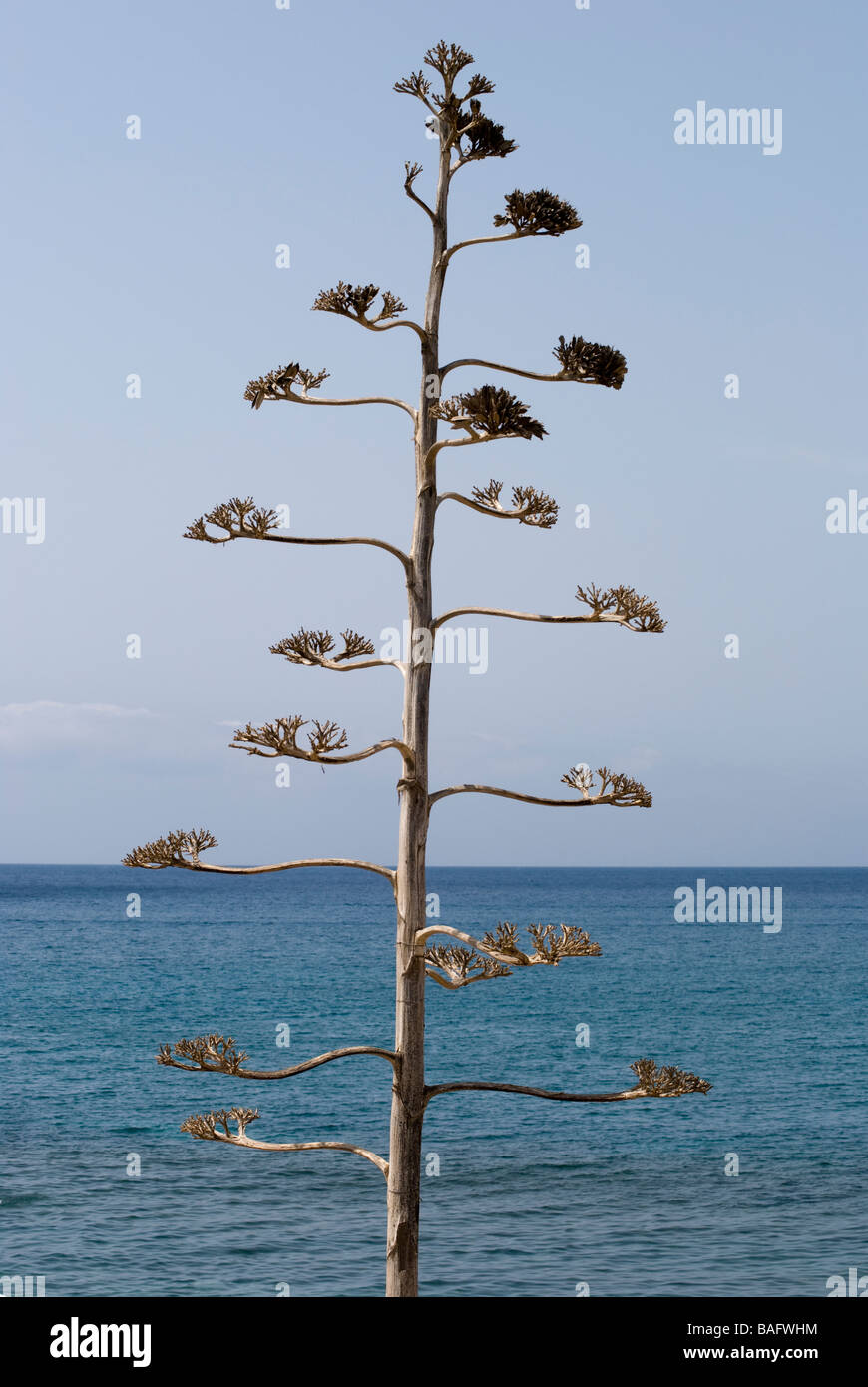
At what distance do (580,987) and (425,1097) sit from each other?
221 ft

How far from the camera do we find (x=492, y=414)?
8.91m

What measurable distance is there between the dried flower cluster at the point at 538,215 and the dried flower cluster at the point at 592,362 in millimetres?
888

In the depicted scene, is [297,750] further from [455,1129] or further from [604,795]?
[455,1129]

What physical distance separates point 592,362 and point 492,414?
0.89 meters

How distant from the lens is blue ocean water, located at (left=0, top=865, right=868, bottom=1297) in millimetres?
29141

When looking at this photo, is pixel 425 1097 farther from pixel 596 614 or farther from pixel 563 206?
pixel 563 206

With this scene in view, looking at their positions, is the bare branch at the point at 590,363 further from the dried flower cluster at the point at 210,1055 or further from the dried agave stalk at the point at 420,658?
the dried flower cluster at the point at 210,1055

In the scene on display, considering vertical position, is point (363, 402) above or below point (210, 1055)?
above

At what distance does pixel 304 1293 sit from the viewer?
1045 inches

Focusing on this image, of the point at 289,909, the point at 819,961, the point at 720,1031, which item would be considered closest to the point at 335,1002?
the point at 720,1031

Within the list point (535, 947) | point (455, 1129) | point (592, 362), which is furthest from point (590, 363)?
point (455, 1129)

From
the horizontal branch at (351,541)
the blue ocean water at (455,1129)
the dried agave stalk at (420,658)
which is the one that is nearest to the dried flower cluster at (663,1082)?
the dried agave stalk at (420,658)

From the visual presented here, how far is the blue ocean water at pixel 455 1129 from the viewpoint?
29.1 m

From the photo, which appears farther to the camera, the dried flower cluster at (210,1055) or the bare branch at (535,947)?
the dried flower cluster at (210,1055)
